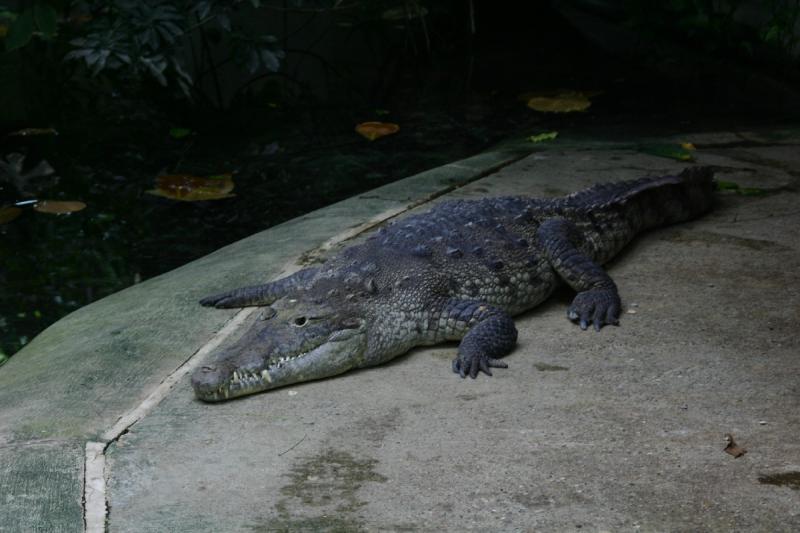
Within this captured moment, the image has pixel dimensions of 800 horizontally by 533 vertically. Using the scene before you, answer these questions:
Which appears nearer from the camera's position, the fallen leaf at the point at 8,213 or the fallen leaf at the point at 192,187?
Result: the fallen leaf at the point at 8,213

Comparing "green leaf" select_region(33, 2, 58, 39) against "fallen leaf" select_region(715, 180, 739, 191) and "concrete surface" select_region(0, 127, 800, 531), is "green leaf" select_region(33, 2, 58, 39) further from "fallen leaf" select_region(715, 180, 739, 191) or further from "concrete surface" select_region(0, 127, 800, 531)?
"fallen leaf" select_region(715, 180, 739, 191)

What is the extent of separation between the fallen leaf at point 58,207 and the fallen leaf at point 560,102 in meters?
4.43

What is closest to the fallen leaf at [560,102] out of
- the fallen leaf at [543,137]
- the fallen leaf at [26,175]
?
the fallen leaf at [543,137]

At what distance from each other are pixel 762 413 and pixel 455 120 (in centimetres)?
636

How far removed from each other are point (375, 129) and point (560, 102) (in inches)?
74.9

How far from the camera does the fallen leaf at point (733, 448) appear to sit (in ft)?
11.4

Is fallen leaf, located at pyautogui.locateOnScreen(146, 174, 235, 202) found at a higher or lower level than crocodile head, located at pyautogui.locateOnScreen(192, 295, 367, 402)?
lower

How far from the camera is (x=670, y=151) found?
293 inches

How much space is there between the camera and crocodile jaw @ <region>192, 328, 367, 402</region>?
4.07 metres

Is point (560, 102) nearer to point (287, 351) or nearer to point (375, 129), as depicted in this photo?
point (375, 129)

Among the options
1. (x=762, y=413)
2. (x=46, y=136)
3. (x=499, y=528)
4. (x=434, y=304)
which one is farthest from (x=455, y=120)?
(x=499, y=528)

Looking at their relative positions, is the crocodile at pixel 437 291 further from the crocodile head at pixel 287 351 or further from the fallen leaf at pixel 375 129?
the fallen leaf at pixel 375 129

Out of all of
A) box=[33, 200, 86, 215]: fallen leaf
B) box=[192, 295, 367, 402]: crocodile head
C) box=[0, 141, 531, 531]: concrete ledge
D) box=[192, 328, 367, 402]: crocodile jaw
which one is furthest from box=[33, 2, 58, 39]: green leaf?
box=[33, 200, 86, 215]: fallen leaf

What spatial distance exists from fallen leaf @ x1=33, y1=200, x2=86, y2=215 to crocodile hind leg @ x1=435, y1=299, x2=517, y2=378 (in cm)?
415
